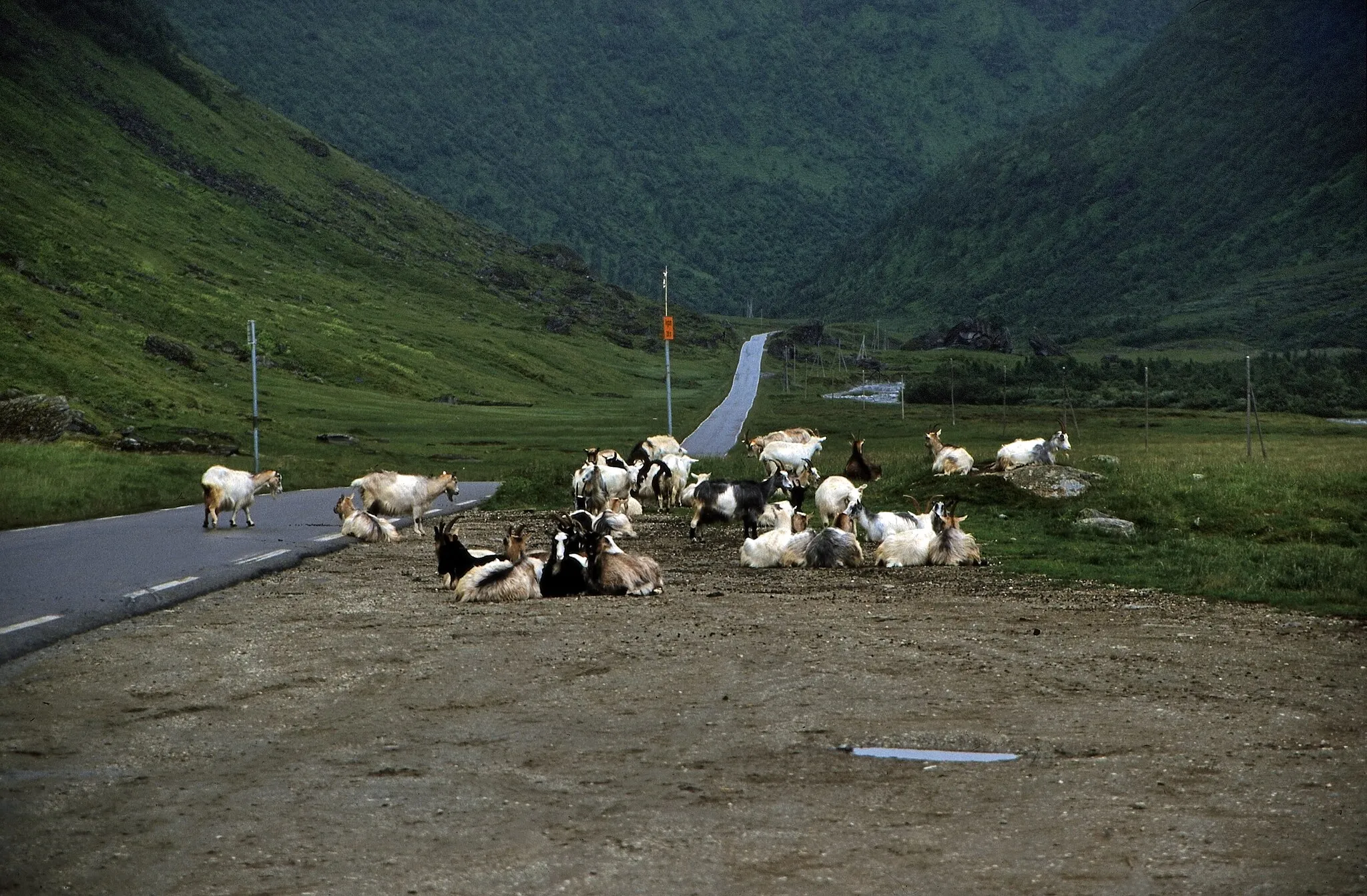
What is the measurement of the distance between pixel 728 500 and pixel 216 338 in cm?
10403

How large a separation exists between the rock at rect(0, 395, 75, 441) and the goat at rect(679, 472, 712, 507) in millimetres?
Answer: 31381

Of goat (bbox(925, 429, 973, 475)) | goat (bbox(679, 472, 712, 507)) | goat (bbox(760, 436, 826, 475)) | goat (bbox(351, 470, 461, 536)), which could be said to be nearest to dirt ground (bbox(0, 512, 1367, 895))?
goat (bbox(679, 472, 712, 507))

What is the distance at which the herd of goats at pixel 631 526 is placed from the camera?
18422 mm

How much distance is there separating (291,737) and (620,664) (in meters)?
3.53

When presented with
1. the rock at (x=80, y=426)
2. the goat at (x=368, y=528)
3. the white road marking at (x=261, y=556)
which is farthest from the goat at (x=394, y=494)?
the rock at (x=80, y=426)

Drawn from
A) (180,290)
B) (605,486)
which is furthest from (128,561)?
(180,290)

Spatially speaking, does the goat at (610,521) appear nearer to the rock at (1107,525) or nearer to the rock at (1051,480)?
the rock at (1107,525)

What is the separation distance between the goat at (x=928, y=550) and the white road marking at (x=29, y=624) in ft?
35.9

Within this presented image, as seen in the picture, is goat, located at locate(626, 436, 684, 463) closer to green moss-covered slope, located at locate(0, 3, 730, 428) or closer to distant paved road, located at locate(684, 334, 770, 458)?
distant paved road, located at locate(684, 334, 770, 458)

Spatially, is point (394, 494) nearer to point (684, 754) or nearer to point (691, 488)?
point (691, 488)

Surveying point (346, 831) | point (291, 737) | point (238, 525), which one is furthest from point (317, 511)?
point (346, 831)

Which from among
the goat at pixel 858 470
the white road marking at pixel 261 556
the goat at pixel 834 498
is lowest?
the white road marking at pixel 261 556

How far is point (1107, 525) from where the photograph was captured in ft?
84.9

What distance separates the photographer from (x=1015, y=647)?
14219 mm
